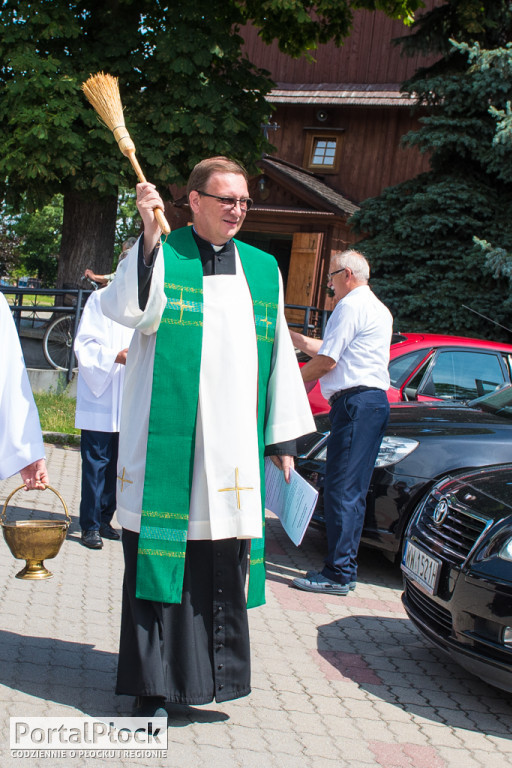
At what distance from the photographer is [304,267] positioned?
22328mm

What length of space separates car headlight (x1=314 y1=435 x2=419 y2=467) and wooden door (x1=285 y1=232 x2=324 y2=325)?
626 inches

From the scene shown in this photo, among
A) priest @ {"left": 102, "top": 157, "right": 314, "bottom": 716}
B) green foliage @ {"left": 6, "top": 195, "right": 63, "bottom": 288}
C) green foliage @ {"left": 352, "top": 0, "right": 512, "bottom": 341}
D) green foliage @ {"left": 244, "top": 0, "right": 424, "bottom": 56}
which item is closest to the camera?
priest @ {"left": 102, "top": 157, "right": 314, "bottom": 716}

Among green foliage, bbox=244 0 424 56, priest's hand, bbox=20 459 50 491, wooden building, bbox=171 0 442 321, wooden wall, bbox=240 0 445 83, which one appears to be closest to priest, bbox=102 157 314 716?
priest's hand, bbox=20 459 50 491

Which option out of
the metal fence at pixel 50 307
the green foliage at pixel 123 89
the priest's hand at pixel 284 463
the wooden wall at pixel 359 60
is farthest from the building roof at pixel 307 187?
the priest's hand at pixel 284 463

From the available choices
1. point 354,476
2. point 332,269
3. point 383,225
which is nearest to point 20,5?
point 383,225

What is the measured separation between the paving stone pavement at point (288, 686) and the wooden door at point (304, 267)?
55.2 ft

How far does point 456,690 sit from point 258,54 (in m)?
23.5

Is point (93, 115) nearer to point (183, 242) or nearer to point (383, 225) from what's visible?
point (383, 225)

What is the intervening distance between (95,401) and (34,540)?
254 centimetres

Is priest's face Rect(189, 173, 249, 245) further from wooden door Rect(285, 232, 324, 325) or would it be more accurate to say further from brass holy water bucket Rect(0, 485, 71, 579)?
wooden door Rect(285, 232, 324, 325)

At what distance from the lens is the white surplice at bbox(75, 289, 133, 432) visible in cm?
605

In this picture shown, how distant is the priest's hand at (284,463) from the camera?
3.78 metres

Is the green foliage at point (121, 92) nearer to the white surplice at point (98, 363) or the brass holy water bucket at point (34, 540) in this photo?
the white surplice at point (98, 363)

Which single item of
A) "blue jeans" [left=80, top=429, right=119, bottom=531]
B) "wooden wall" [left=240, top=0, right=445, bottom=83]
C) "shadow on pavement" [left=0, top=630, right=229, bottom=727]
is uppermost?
"wooden wall" [left=240, top=0, right=445, bottom=83]
